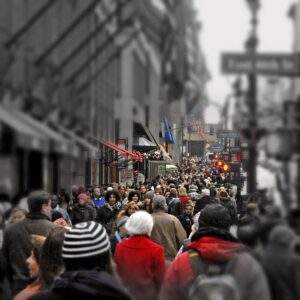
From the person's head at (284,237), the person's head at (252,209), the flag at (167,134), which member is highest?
the flag at (167,134)

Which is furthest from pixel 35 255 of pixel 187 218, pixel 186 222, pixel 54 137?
pixel 187 218

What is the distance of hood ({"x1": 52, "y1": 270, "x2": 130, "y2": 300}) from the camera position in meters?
3.66

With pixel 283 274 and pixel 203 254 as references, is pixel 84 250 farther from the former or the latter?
pixel 283 274

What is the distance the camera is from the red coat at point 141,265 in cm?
618

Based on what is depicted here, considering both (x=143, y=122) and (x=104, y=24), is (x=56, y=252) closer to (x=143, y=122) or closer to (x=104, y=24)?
(x=143, y=122)

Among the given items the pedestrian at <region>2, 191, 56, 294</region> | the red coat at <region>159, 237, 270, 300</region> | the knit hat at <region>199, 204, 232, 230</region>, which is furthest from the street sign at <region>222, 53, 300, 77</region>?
the knit hat at <region>199, 204, 232, 230</region>

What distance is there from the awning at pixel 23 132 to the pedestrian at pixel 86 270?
1.49 metres

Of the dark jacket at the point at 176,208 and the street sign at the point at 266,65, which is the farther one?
the dark jacket at the point at 176,208

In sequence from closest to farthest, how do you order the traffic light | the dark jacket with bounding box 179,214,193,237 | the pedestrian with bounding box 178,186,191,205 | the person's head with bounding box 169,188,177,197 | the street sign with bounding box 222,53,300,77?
1. the street sign with bounding box 222,53,300,77
2. the traffic light
3. the dark jacket with bounding box 179,214,193,237
4. the pedestrian with bounding box 178,186,191,205
5. the person's head with bounding box 169,188,177,197

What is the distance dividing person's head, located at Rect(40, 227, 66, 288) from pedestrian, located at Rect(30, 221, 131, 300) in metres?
0.48

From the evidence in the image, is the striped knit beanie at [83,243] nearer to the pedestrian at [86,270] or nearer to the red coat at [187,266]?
the pedestrian at [86,270]

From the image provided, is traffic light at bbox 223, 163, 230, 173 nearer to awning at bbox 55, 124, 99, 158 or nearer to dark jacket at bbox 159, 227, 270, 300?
awning at bbox 55, 124, 99, 158

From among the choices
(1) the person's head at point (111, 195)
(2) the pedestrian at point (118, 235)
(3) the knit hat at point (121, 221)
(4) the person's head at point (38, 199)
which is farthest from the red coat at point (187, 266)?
(3) the knit hat at point (121, 221)

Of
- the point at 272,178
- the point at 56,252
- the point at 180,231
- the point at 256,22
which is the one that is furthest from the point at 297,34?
the point at 180,231
